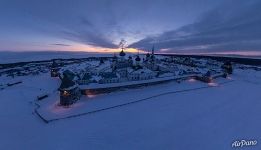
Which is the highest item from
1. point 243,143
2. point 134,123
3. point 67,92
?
point 67,92

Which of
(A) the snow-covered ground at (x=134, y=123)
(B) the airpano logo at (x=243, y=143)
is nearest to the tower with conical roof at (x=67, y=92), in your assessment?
(A) the snow-covered ground at (x=134, y=123)

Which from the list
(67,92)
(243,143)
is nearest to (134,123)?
(67,92)

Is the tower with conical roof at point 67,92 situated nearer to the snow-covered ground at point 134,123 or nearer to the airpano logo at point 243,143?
the snow-covered ground at point 134,123

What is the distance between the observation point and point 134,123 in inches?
650

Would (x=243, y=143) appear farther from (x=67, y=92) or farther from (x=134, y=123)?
(x=67, y=92)

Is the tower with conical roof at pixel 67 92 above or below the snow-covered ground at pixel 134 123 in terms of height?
above

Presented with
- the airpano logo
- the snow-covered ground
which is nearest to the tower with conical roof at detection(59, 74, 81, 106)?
the snow-covered ground

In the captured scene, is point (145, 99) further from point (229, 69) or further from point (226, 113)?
point (229, 69)

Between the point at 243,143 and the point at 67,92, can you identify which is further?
the point at 67,92

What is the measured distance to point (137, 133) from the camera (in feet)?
48.3

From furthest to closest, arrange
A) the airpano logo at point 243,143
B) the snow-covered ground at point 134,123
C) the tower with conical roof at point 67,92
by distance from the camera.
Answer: the tower with conical roof at point 67,92 < the snow-covered ground at point 134,123 < the airpano logo at point 243,143

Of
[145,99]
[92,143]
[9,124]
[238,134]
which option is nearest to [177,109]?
[145,99]

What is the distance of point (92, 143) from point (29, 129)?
6106 millimetres

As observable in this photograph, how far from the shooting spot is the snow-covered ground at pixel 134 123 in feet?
43.9
